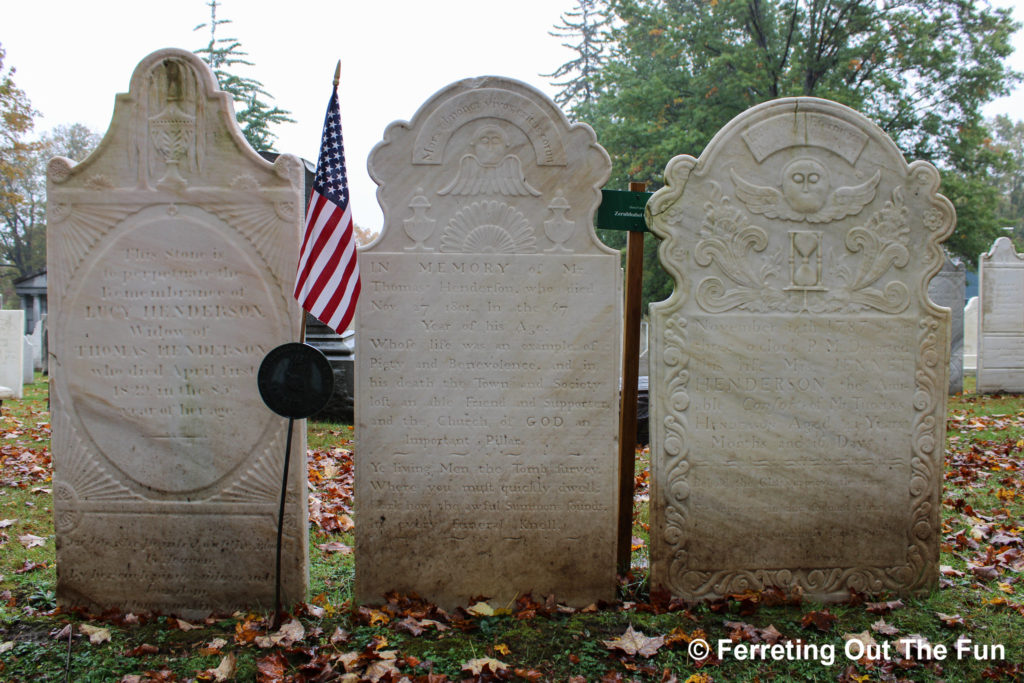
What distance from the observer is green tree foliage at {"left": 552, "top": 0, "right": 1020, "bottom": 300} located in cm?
1933

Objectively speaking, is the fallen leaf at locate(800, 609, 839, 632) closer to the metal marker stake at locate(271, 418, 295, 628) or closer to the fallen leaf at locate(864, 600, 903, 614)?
the fallen leaf at locate(864, 600, 903, 614)

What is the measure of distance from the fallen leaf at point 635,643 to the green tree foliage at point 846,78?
18.2m

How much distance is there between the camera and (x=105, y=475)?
4207 mm

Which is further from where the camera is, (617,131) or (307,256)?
(617,131)

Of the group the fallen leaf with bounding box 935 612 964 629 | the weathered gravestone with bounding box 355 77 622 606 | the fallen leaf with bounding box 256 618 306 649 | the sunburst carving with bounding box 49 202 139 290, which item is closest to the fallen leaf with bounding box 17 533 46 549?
the sunburst carving with bounding box 49 202 139 290

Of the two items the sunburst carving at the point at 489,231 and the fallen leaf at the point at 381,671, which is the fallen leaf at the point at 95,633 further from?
the sunburst carving at the point at 489,231

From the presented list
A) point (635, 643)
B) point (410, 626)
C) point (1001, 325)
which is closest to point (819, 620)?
point (635, 643)

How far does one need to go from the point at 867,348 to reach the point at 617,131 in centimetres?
2016

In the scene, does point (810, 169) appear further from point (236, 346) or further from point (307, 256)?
point (236, 346)

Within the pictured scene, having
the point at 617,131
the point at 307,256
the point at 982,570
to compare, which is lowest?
the point at 982,570

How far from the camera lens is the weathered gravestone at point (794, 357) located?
4.30 meters

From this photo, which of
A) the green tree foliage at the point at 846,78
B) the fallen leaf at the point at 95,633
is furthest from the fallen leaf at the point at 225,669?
the green tree foliage at the point at 846,78

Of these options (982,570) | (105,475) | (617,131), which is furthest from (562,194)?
(617,131)

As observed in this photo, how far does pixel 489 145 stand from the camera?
13.8 ft
